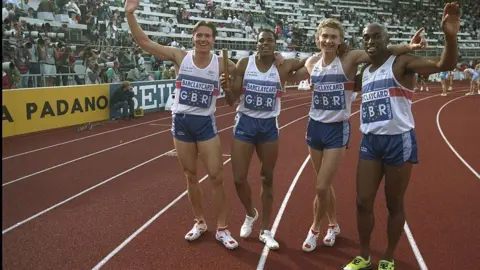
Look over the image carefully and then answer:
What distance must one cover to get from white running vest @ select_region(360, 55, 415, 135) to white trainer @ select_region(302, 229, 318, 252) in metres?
1.16

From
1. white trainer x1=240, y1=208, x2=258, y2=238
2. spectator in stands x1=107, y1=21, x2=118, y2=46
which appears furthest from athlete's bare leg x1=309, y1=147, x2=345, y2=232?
spectator in stands x1=107, y1=21, x2=118, y2=46

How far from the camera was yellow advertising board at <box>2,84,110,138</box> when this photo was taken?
8.84 m

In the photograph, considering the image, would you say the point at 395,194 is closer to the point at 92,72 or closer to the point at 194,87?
the point at 194,87

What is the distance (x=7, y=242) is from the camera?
12.6 ft

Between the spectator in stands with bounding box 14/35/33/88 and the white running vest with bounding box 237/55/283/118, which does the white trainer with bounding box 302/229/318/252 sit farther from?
the spectator in stands with bounding box 14/35/33/88

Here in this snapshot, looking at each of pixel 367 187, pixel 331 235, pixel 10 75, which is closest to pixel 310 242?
pixel 331 235

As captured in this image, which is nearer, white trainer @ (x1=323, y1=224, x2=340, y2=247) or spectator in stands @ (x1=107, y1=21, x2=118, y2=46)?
white trainer @ (x1=323, y1=224, x2=340, y2=247)

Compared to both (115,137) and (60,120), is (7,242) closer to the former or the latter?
(115,137)

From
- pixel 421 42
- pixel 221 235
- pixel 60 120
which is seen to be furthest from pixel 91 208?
pixel 60 120

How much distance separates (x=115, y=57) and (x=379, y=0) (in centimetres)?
3425

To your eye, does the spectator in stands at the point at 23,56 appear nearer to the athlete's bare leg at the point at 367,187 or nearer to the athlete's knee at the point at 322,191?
the athlete's knee at the point at 322,191

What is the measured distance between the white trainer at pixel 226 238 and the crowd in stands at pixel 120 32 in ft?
26.0

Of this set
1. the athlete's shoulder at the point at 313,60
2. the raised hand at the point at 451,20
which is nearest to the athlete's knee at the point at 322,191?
the athlete's shoulder at the point at 313,60

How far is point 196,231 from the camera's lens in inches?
155
